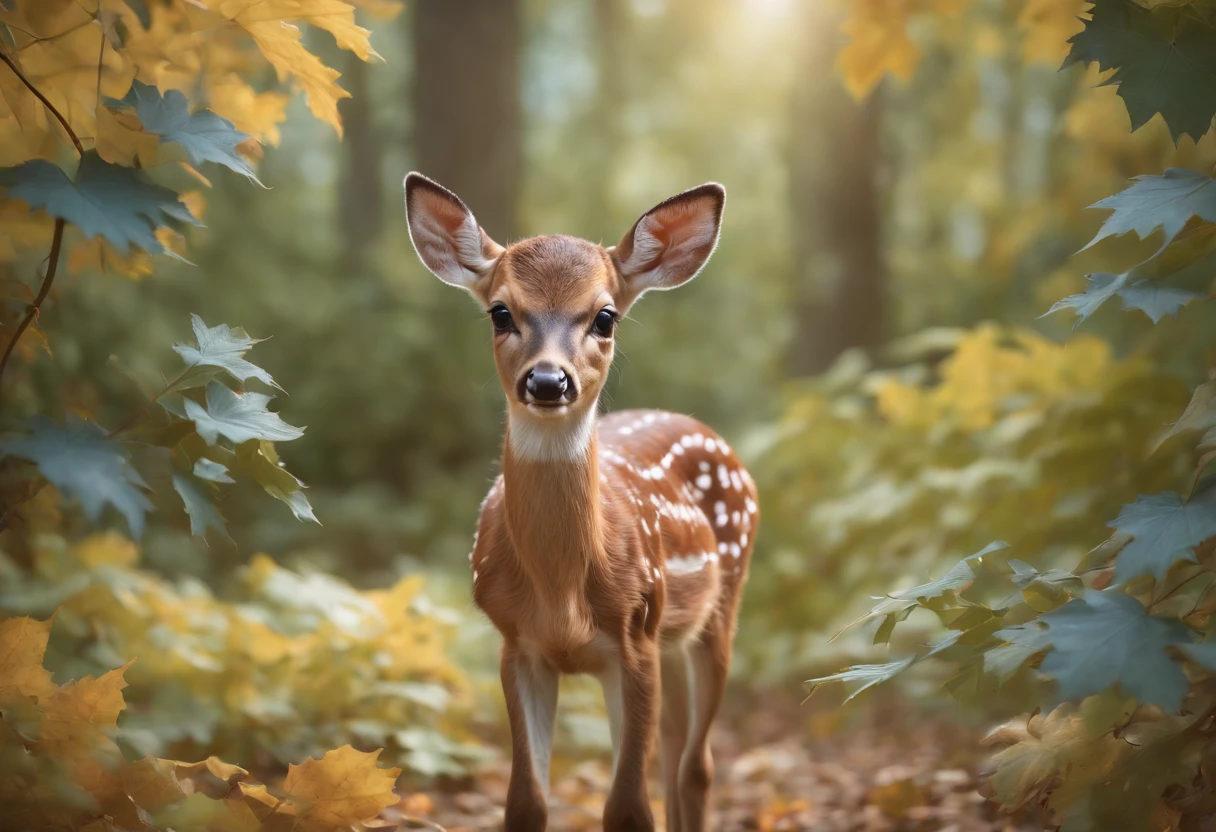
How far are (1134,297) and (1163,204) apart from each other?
215mm

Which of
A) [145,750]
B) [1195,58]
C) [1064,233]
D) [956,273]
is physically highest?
[956,273]

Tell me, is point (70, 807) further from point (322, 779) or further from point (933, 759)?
point (933, 759)

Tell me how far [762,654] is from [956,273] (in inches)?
299

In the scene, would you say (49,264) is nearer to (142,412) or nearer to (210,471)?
(142,412)

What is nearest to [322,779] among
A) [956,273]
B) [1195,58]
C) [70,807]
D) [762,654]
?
[70,807]

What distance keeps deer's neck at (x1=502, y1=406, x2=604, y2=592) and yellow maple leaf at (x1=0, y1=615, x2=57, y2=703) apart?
1.20 metres

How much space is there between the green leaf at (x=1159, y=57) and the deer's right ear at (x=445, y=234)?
1658 mm

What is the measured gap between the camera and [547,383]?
285 cm

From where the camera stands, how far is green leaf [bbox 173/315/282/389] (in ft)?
8.57

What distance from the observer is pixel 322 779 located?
2883mm

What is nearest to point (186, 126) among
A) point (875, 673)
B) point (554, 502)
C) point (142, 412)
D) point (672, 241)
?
point (142, 412)

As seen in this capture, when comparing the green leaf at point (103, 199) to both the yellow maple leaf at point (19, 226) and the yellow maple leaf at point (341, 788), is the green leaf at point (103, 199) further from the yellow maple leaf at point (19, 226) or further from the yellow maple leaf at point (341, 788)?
the yellow maple leaf at point (341, 788)

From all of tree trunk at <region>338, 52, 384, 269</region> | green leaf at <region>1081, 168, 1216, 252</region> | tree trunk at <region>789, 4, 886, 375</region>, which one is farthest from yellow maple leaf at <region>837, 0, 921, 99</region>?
tree trunk at <region>338, 52, 384, 269</region>

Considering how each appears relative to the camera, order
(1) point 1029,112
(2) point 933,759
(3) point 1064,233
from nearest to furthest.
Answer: (2) point 933,759 < (3) point 1064,233 < (1) point 1029,112
